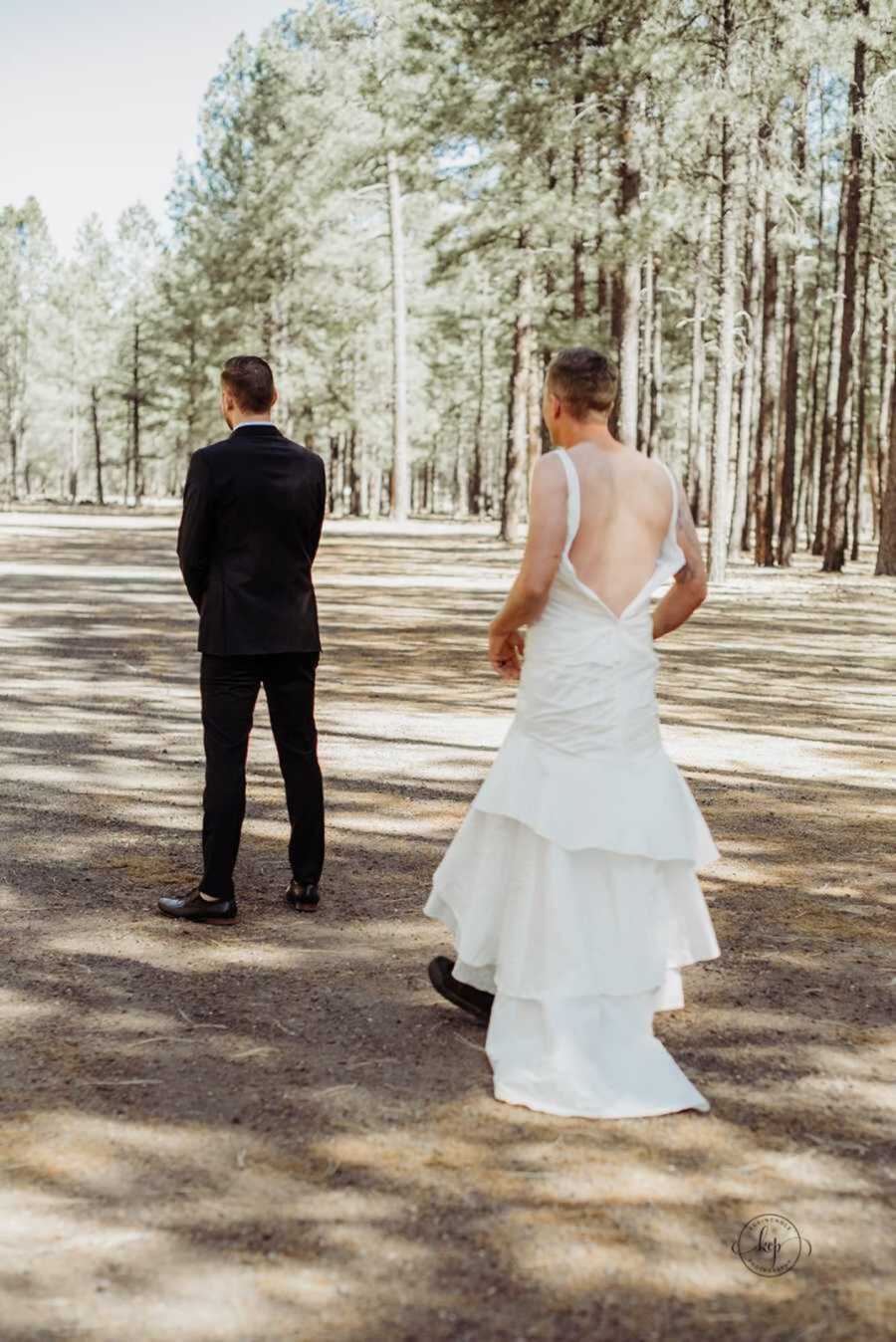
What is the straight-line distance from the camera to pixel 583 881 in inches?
157

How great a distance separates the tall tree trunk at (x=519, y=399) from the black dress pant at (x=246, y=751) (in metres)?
23.9

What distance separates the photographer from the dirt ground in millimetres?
2871

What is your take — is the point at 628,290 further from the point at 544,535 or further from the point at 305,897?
the point at 544,535

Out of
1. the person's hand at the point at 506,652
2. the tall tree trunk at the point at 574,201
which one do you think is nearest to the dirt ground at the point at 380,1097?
the person's hand at the point at 506,652

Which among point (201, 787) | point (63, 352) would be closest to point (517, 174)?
point (201, 787)

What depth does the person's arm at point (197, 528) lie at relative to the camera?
5.27m

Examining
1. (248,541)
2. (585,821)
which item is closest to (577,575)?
(585,821)

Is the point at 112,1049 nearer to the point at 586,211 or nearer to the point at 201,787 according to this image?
the point at 201,787

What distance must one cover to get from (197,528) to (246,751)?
91cm

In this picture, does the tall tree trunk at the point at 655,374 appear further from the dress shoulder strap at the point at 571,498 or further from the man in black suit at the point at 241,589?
the dress shoulder strap at the point at 571,498

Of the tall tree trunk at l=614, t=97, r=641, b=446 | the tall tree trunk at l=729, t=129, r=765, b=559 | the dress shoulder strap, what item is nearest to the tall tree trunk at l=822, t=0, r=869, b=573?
the tall tree trunk at l=729, t=129, r=765, b=559

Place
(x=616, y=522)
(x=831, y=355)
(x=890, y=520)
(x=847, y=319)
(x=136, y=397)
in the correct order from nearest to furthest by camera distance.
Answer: (x=616, y=522)
(x=890, y=520)
(x=847, y=319)
(x=831, y=355)
(x=136, y=397)

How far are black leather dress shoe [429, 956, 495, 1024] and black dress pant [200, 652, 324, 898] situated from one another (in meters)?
1.28

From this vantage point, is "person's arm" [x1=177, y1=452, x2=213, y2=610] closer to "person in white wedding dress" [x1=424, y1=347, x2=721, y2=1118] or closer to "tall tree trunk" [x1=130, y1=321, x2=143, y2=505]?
"person in white wedding dress" [x1=424, y1=347, x2=721, y2=1118]
